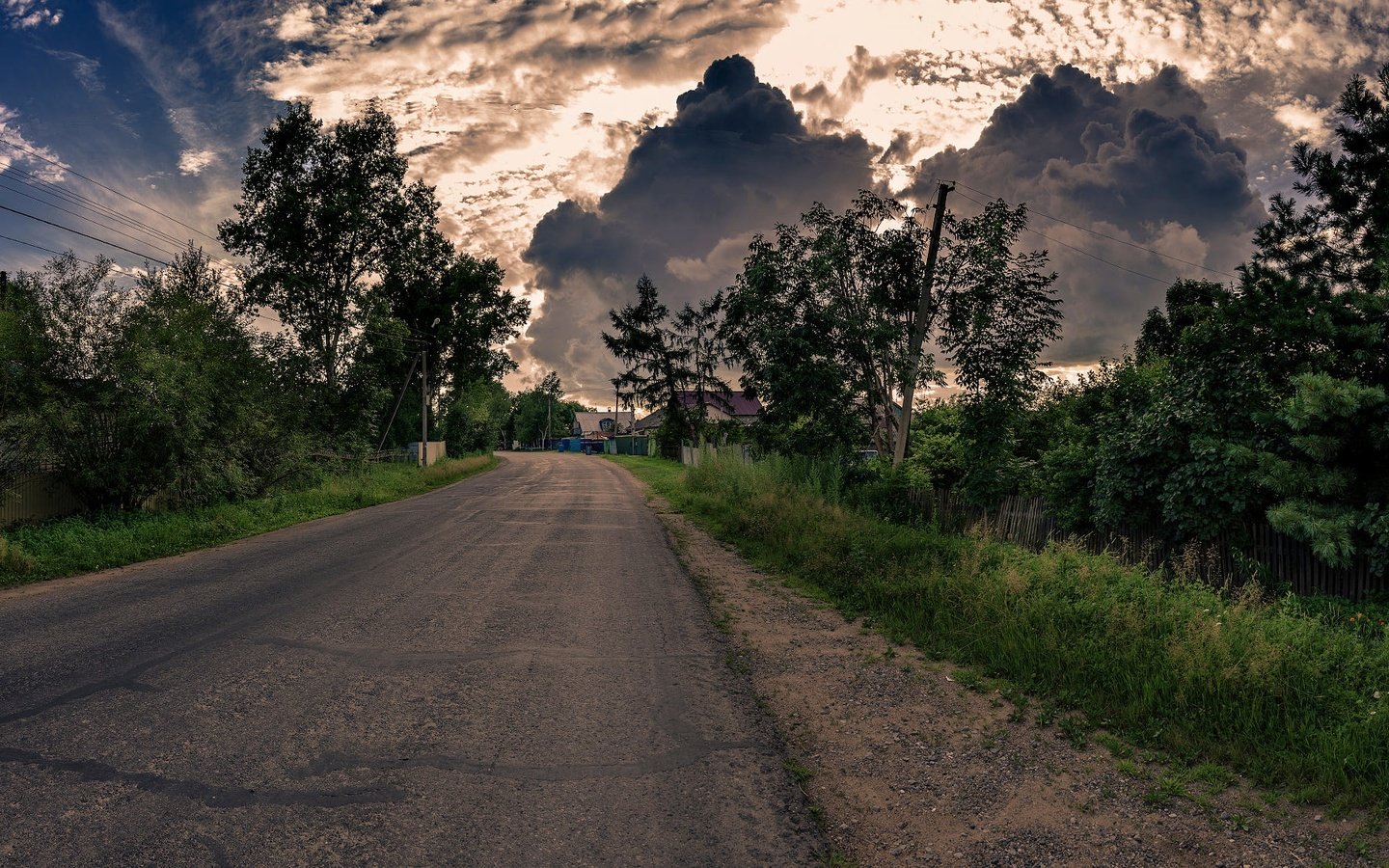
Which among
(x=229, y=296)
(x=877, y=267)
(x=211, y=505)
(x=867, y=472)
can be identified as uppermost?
(x=877, y=267)

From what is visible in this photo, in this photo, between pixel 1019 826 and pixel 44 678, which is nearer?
pixel 1019 826

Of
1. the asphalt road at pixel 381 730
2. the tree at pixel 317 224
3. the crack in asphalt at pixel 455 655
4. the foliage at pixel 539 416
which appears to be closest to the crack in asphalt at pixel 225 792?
the asphalt road at pixel 381 730

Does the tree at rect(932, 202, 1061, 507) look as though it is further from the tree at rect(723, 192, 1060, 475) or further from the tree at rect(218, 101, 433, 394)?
the tree at rect(218, 101, 433, 394)

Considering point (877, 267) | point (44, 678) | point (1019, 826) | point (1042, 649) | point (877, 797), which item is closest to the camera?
point (1019, 826)

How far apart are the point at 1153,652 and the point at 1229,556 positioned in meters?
5.79

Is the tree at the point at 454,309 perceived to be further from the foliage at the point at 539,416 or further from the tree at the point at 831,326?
the foliage at the point at 539,416

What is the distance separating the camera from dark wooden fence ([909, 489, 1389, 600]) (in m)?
9.37

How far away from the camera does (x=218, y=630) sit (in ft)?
23.6

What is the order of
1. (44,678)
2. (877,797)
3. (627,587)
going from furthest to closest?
(627,587) < (44,678) < (877,797)

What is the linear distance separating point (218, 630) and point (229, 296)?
1702cm

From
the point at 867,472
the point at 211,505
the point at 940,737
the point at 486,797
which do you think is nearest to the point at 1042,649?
the point at 940,737

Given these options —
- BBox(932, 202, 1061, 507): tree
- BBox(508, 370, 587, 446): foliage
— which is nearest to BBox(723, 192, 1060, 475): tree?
BBox(932, 202, 1061, 507): tree

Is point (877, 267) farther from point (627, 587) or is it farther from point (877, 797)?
point (877, 797)

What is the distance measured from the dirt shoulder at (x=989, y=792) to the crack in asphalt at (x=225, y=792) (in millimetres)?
2374
